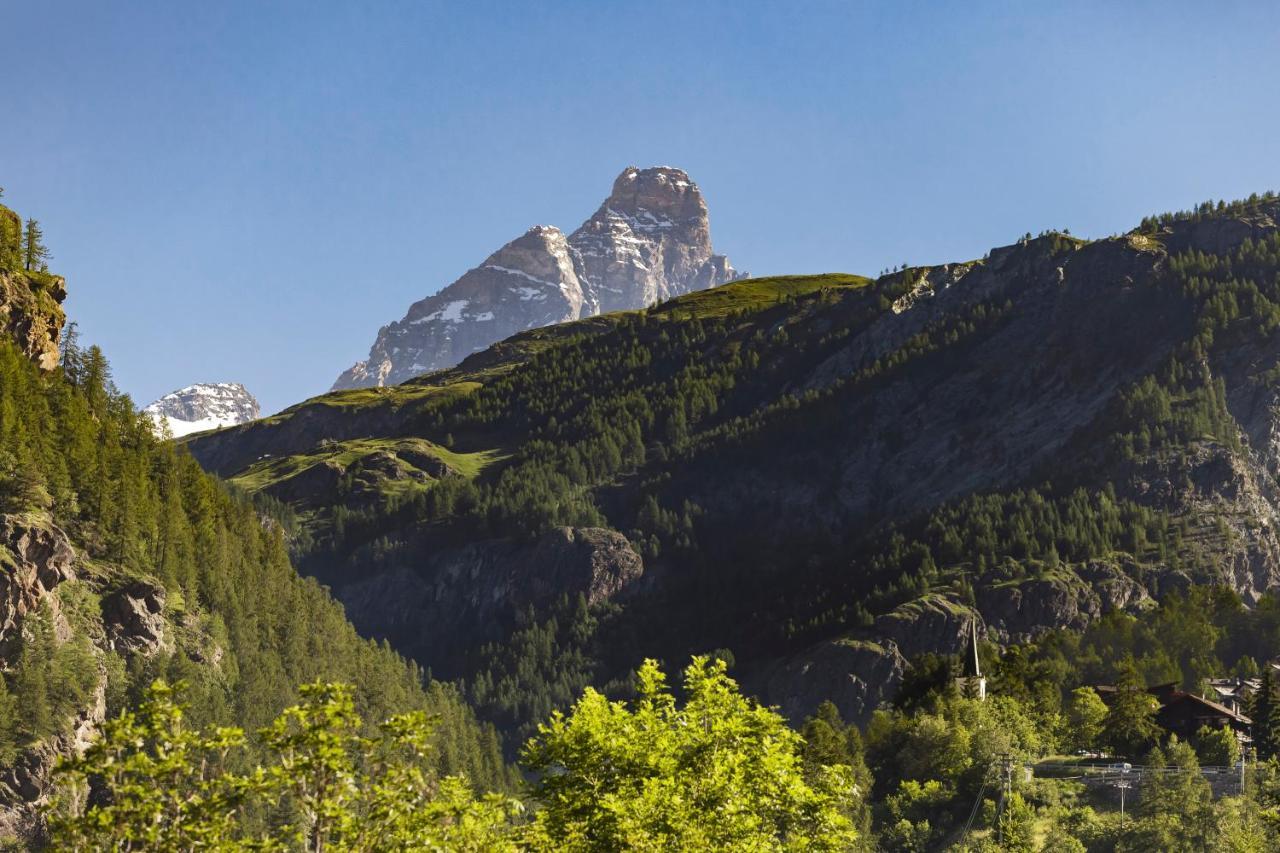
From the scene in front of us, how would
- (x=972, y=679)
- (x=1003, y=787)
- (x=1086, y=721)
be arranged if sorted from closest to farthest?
(x=1003, y=787) → (x=1086, y=721) → (x=972, y=679)

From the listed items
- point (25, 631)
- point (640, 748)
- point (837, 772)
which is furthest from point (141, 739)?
point (25, 631)

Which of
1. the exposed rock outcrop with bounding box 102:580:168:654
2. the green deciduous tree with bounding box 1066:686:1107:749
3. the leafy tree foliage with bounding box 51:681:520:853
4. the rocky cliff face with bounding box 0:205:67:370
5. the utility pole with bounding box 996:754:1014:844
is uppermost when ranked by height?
the rocky cliff face with bounding box 0:205:67:370

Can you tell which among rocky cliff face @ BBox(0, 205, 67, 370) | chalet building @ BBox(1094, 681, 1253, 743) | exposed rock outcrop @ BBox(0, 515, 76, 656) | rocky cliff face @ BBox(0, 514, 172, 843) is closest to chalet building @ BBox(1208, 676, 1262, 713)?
chalet building @ BBox(1094, 681, 1253, 743)

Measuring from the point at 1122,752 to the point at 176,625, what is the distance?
116104 millimetres

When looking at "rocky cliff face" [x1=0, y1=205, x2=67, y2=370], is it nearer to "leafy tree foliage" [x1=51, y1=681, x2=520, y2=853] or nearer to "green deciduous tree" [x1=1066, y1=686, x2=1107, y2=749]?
"green deciduous tree" [x1=1066, y1=686, x2=1107, y2=749]

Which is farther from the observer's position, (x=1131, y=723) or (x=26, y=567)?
(x=26, y=567)


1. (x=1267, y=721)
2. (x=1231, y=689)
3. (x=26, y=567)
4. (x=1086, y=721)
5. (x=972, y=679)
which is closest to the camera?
(x=1267, y=721)

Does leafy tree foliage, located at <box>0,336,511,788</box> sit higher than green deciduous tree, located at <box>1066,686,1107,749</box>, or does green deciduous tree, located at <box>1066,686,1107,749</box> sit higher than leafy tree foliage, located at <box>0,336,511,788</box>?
leafy tree foliage, located at <box>0,336,511,788</box>

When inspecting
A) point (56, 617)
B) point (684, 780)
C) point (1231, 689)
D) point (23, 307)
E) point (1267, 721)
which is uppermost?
point (23, 307)

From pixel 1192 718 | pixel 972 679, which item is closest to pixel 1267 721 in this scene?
pixel 1192 718

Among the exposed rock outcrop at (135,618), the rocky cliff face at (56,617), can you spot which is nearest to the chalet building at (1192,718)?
the rocky cliff face at (56,617)

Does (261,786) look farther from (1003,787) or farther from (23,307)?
(23,307)

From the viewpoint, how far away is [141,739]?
2720 centimetres

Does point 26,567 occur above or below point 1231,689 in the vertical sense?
above
